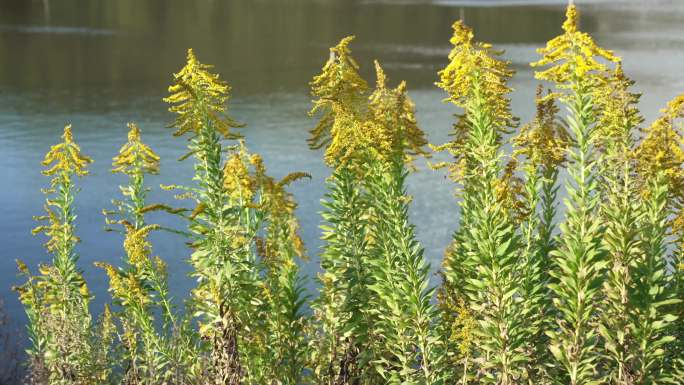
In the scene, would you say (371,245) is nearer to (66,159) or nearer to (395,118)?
(395,118)

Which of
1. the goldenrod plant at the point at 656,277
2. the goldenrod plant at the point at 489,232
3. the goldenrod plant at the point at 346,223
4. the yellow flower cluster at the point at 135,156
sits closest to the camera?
the goldenrod plant at the point at 489,232

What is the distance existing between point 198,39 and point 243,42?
3.09 m

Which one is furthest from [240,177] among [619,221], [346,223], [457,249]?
[619,221]

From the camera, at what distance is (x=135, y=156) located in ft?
20.5

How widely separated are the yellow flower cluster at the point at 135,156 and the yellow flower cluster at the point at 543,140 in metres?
2.58

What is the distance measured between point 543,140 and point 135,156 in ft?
9.39

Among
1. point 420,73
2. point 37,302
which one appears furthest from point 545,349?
point 420,73

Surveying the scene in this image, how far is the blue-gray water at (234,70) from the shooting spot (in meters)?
17.3

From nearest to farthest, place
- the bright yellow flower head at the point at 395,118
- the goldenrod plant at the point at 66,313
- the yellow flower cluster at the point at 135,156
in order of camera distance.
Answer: the bright yellow flower head at the point at 395,118, the yellow flower cluster at the point at 135,156, the goldenrod plant at the point at 66,313

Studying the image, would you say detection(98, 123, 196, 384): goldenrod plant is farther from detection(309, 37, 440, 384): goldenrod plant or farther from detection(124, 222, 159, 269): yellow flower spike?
detection(309, 37, 440, 384): goldenrod plant

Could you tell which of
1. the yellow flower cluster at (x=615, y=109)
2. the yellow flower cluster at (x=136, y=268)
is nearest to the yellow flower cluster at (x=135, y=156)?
the yellow flower cluster at (x=136, y=268)

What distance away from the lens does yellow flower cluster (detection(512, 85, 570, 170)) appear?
18.9 feet

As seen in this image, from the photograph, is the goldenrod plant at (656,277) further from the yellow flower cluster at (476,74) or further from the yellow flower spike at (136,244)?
the yellow flower spike at (136,244)

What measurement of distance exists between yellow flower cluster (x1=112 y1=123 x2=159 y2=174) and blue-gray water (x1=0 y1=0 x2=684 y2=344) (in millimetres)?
1731
